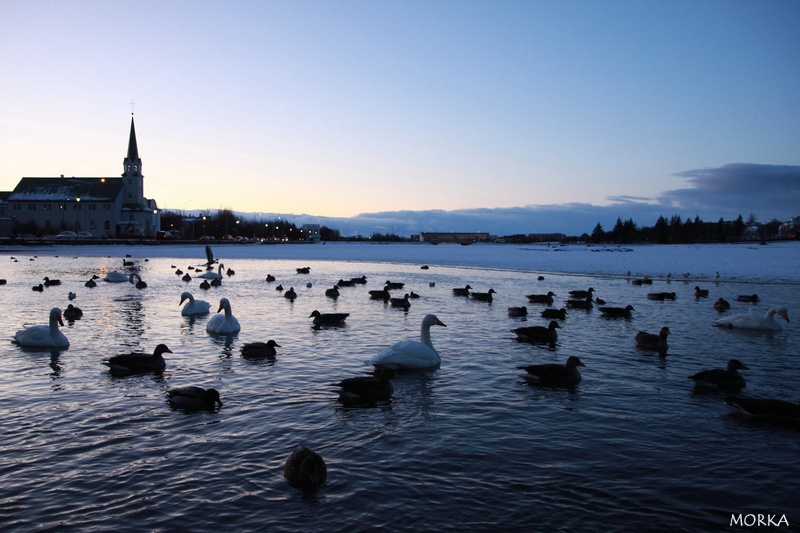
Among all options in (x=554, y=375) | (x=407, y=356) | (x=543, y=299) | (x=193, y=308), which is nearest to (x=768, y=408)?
(x=554, y=375)

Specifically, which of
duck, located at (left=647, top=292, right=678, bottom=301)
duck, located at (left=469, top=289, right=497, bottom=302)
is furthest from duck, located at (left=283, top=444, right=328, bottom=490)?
duck, located at (left=647, top=292, right=678, bottom=301)

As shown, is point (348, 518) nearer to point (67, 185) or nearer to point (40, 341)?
point (40, 341)

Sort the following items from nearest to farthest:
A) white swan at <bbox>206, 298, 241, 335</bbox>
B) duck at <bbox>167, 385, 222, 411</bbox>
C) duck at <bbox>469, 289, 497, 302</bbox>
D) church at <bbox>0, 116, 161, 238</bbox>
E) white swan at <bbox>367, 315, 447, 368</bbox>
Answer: duck at <bbox>167, 385, 222, 411</bbox> < white swan at <bbox>367, 315, 447, 368</bbox> < white swan at <bbox>206, 298, 241, 335</bbox> < duck at <bbox>469, 289, 497, 302</bbox> < church at <bbox>0, 116, 161, 238</bbox>

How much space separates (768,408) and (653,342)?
16.9 feet

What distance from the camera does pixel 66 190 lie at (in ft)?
414

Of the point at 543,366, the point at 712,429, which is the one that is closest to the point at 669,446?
the point at 712,429

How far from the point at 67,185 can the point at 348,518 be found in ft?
473

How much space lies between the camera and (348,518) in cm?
547

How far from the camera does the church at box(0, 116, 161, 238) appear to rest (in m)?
124

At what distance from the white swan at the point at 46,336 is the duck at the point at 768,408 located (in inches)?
538

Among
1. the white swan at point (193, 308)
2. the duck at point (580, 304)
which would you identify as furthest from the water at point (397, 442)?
the duck at point (580, 304)

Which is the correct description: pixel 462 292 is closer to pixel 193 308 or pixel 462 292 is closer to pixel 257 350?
pixel 193 308

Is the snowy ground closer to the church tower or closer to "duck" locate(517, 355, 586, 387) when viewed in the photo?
"duck" locate(517, 355, 586, 387)

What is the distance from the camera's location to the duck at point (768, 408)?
8242 mm
